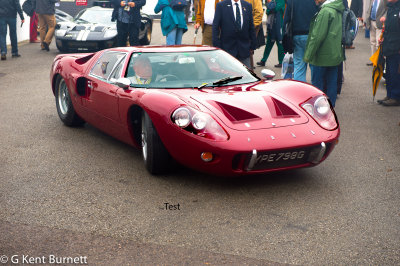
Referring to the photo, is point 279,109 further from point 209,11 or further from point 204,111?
point 209,11

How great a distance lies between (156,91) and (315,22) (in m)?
3.30

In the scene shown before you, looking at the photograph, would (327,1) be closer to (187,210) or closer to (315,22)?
(315,22)

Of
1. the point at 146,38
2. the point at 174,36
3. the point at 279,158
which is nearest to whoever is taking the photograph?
the point at 279,158

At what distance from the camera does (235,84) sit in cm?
531

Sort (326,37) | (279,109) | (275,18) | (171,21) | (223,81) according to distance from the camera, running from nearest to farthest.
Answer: (279,109) → (223,81) → (326,37) → (171,21) → (275,18)

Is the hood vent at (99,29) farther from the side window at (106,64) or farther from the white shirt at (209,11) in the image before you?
the side window at (106,64)

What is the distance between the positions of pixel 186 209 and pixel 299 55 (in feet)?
16.2

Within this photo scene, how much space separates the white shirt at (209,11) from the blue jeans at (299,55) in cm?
168

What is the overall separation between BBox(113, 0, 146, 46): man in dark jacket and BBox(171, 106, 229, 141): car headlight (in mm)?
7776

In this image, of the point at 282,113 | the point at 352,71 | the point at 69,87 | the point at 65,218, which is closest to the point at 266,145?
the point at 282,113

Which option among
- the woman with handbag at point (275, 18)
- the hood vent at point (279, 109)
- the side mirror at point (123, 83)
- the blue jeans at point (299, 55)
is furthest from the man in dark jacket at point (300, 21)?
the side mirror at point (123, 83)

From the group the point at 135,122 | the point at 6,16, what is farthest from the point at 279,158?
the point at 6,16

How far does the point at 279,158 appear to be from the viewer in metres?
4.32

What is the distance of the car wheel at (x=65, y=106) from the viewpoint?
21.8 ft
